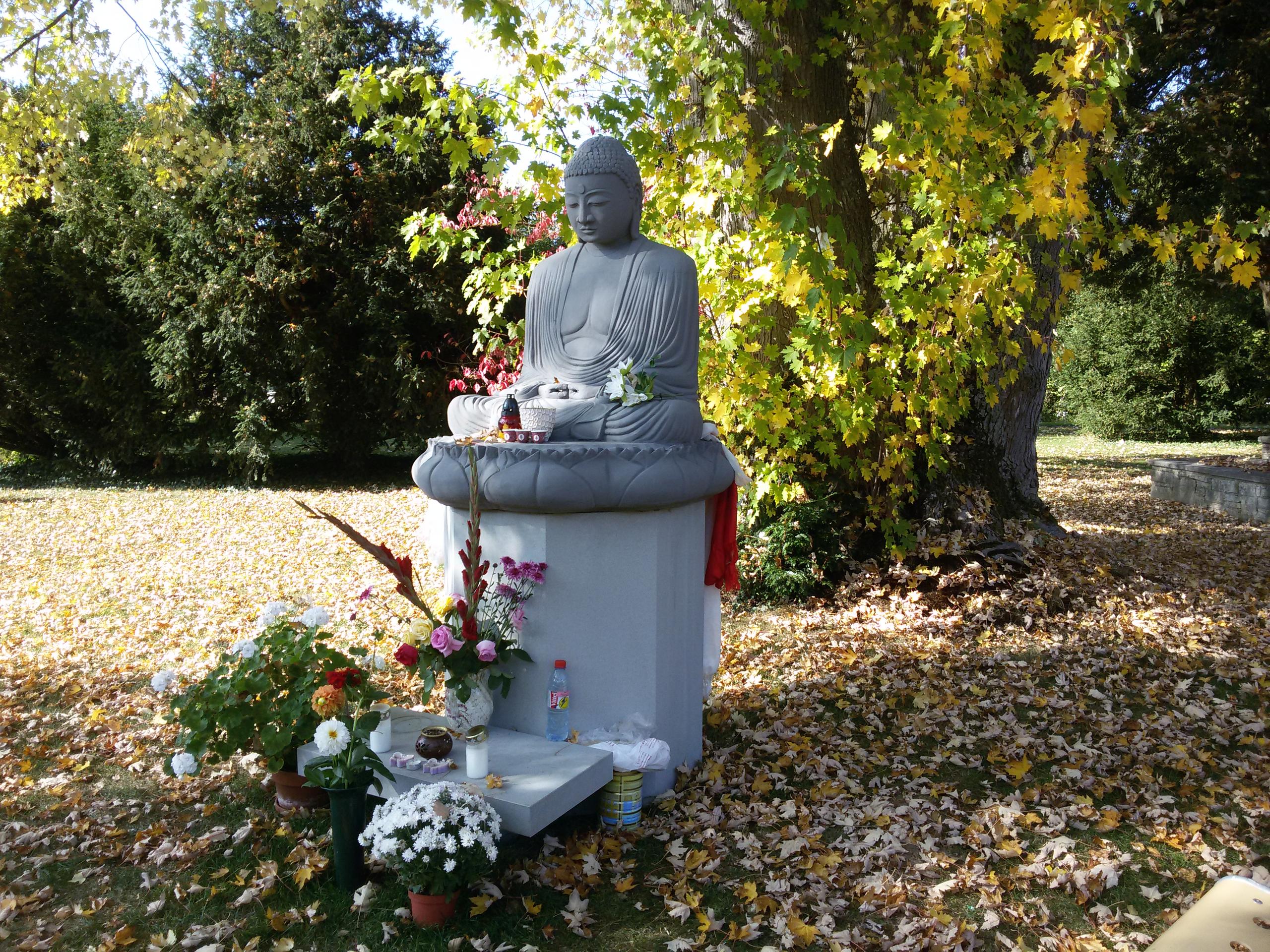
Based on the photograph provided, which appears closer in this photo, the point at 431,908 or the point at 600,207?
the point at 431,908

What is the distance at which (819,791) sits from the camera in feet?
13.2

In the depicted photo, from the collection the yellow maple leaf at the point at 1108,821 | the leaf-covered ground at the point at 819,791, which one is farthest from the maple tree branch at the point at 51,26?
the yellow maple leaf at the point at 1108,821

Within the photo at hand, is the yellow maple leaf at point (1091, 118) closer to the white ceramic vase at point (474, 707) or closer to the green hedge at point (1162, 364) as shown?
the white ceramic vase at point (474, 707)

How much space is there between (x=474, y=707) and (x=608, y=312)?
1.91 meters

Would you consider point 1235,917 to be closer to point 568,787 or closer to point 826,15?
point 568,787

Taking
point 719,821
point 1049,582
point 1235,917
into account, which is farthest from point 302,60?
point 1235,917

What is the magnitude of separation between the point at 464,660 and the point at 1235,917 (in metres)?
2.58

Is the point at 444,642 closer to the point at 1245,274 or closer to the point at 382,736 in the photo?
the point at 382,736

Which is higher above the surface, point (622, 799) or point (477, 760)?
point (477, 760)

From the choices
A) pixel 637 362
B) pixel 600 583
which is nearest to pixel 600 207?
pixel 637 362

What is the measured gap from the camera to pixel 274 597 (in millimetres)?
7320

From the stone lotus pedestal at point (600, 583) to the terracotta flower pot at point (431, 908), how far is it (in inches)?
37.0

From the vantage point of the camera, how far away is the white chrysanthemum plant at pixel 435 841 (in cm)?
286

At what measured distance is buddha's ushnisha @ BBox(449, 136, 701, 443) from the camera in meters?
4.21
